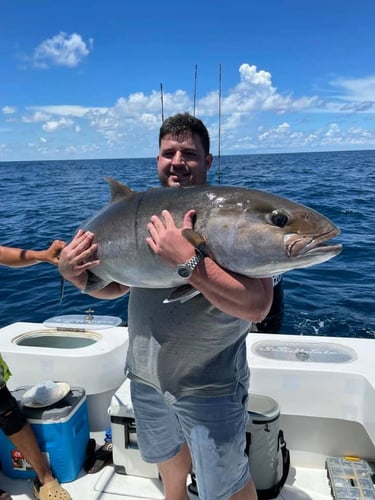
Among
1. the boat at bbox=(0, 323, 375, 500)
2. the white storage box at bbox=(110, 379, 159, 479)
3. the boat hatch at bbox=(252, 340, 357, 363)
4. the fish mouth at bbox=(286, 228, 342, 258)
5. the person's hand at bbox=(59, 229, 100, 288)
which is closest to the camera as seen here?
the fish mouth at bbox=(286, 228, 342, 258)

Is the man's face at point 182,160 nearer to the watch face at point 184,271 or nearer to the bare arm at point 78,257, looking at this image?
the bare arm at point 78,257

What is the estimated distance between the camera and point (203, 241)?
6.48 feet

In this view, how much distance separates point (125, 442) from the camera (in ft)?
11.6

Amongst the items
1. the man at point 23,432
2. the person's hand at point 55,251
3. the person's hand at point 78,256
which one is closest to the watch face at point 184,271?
the person's hand at point 78,256

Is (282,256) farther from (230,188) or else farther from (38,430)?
(38,430)

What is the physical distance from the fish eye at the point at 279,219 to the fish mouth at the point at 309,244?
0.33 ft

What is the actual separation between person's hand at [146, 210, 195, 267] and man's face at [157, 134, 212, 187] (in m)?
0.45

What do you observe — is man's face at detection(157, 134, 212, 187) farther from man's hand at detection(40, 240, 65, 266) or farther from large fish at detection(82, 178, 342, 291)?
man's hand at detection(40, 240, 65, 266)

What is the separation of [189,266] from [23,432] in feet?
7.45

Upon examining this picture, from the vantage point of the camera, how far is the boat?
11.1 feet

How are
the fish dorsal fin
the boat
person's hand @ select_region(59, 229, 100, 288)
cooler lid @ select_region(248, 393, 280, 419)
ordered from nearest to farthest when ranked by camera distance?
1. person's hand @ select_region(59, 229, 100, 288)
2. the fish dorsal fin
3. cooler lid @ select_region(248, 393, 280, 419)
4. the boat

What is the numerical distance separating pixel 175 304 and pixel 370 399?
6.23 ft

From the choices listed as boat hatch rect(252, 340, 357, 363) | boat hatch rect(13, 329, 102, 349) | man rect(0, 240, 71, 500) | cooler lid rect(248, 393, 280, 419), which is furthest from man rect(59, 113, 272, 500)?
boat hatch rect(13, 329, 102, 349)

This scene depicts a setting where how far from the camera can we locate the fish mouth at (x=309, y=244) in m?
1.79
